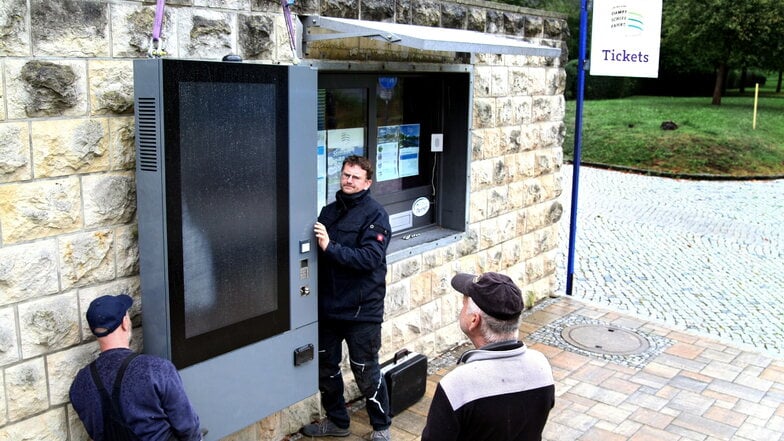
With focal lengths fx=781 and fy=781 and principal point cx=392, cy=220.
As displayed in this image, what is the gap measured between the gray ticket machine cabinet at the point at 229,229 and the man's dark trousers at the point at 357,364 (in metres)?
0.31

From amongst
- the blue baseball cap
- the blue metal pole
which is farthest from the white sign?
the blue baseball cap

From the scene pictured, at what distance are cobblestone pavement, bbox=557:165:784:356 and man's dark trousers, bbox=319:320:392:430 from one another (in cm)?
437

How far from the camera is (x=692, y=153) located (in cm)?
2103

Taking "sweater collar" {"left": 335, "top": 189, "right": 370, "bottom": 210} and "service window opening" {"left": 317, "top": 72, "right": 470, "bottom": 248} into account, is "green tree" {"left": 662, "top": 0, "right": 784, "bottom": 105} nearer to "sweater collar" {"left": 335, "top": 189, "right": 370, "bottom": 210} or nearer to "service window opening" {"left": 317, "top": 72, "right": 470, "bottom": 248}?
"service window opening" {"left": 317, "top": 72, "right": 470, "bottom": 248}

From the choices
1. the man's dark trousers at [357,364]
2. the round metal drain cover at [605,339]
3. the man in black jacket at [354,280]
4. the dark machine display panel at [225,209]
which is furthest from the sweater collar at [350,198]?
the round metal drain cover at [605,339]

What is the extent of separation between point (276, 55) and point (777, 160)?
19.4 m

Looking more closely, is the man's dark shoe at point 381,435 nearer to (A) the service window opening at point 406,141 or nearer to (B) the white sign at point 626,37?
(A) the service window opening at point 406,141

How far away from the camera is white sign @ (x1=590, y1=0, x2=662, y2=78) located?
8414 mm

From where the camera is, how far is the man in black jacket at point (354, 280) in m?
4.96

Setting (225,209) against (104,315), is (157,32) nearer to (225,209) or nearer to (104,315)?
(225,209)

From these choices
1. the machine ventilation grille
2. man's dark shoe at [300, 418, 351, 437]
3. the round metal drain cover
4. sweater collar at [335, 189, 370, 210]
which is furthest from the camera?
the round metal drain cover

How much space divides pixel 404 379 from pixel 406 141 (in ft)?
7.15

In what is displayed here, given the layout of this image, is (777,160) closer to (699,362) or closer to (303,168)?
(699,362)

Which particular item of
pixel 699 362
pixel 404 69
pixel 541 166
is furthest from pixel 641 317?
pixel 404 69
